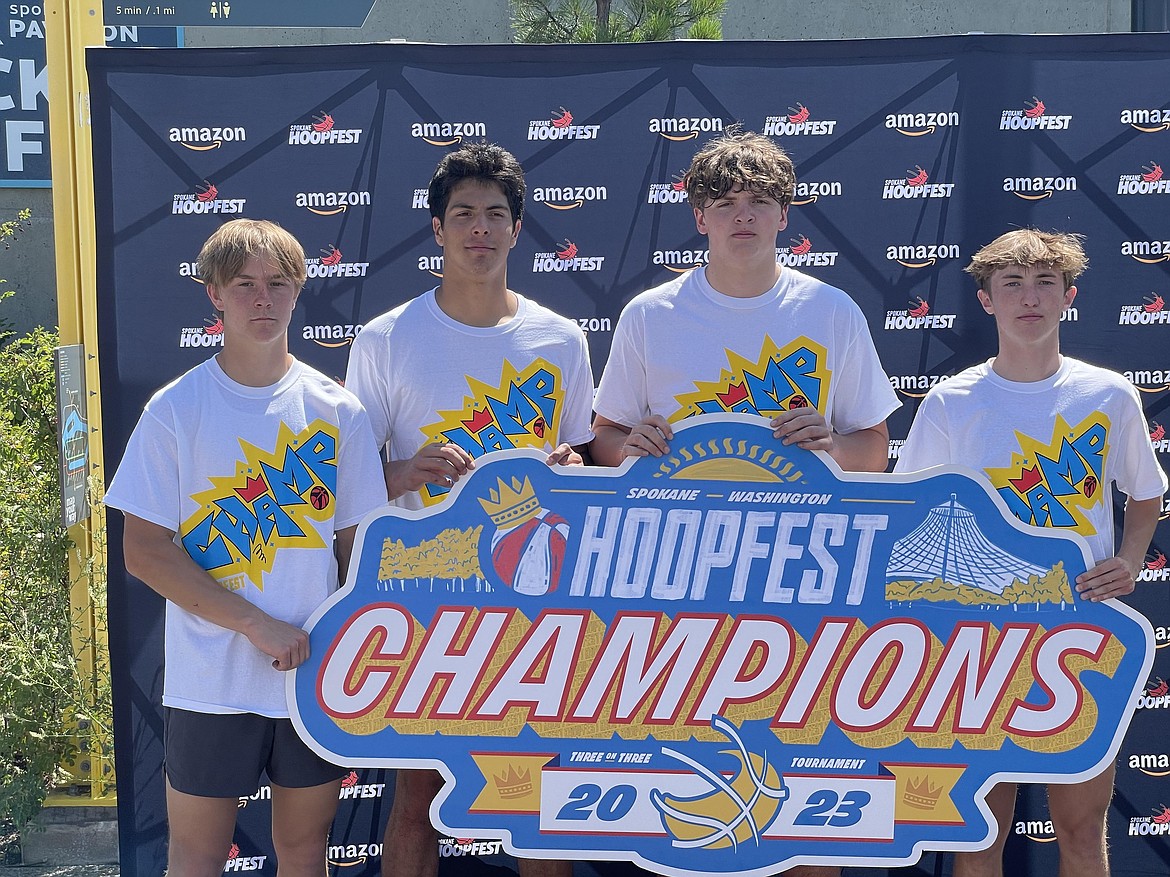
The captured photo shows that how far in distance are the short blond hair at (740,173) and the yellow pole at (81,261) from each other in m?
1.96

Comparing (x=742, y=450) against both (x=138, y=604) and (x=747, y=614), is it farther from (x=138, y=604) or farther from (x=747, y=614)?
(x=138, y=604)

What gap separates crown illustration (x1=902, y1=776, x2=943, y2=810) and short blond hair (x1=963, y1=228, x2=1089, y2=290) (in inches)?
43.3

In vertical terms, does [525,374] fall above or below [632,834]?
above

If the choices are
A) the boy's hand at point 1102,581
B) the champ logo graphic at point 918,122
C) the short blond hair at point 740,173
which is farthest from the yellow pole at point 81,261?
the boy's hand at point 1102,581

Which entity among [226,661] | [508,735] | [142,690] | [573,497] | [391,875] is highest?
[573,497]

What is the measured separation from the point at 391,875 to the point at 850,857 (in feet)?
3.67

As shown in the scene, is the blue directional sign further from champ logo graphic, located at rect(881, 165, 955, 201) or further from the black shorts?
the black shorts

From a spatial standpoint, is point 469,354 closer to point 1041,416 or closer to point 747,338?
point 747,338

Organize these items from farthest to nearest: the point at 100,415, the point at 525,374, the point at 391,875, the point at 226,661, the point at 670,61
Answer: the point at 100,415 → the point at 670,61 → the point at 391,875 → the point at 525,374 → the point at 226,661

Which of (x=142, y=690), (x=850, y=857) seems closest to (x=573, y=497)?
(x=850, y=857)

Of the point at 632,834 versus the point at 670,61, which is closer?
the point at 632,834

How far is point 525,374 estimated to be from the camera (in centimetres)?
242

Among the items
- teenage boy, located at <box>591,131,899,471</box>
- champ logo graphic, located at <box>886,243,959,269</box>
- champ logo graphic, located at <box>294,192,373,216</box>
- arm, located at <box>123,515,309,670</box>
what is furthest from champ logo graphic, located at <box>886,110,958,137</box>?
arm, located at <box>123,515,309,670</box>

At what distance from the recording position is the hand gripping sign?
Answer: 2150 mm
